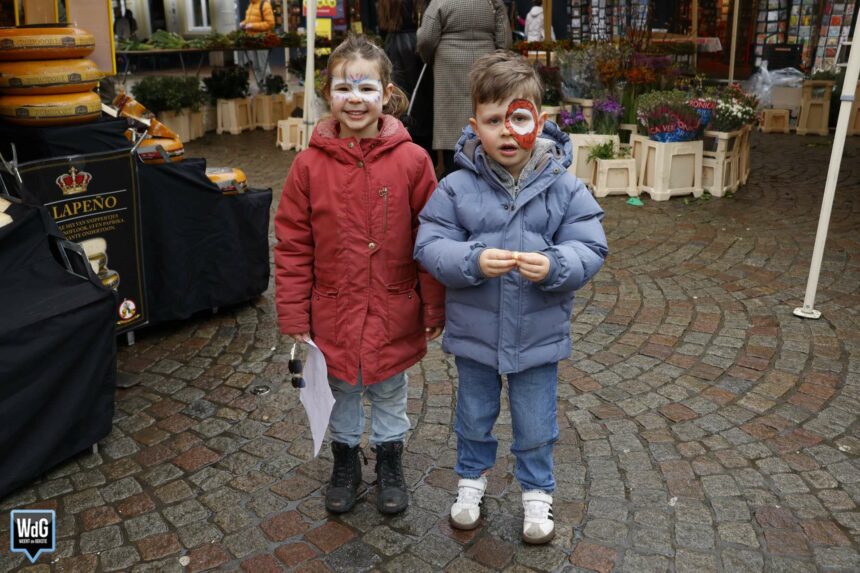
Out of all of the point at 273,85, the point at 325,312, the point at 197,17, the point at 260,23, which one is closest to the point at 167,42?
the point at 260,23

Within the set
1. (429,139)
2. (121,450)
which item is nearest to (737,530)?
(121,450)

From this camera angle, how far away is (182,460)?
3352 mm

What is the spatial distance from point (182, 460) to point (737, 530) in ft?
6.96

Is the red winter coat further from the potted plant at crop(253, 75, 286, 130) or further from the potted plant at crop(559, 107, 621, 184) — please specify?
the potted plant at crop(253, 75, 286, 130)

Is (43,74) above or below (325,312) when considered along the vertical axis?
above

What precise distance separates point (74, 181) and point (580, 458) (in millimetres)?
2618

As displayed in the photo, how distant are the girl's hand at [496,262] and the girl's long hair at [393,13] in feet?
17.1

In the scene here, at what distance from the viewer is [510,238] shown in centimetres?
254

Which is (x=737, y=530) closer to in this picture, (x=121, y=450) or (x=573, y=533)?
(x=573, y=533)

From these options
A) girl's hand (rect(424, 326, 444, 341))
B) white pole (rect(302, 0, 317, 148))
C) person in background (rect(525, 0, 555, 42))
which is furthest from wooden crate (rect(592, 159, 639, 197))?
person in background (rect(525, 0, 555, 42))

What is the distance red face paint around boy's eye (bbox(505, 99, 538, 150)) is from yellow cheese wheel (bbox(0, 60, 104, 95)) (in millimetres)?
2360

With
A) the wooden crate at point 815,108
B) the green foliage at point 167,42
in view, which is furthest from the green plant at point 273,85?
the wooden crate at point 815,108

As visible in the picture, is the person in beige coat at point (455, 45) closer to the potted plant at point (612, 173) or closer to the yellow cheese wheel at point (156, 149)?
the potted plant at point (612, 173)

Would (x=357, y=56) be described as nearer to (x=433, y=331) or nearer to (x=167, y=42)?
(x=433, y=331)
